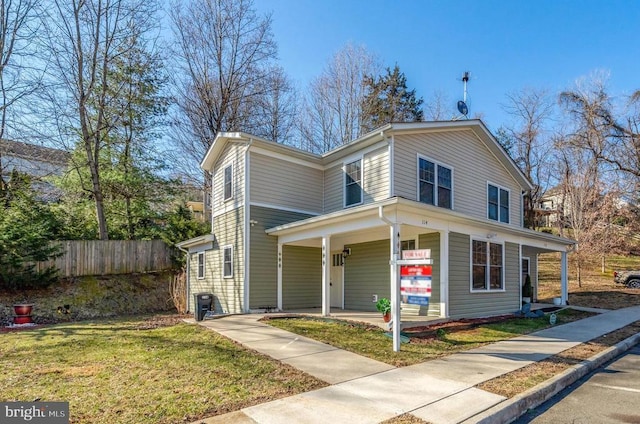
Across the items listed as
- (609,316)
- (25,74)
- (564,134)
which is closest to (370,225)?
(609,316)

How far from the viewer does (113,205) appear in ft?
64.7

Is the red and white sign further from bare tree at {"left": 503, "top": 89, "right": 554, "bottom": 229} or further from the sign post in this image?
bare tree at {"left": 503, "top": 89, "right": 554, "bottom": 229}

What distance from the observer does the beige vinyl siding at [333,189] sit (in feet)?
42.2

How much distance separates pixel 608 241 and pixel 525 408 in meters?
22.3

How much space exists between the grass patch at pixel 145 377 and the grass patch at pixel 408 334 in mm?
1759

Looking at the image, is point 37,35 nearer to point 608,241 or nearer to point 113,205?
point 113,205

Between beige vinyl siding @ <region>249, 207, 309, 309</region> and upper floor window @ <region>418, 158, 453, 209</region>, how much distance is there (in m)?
4.91

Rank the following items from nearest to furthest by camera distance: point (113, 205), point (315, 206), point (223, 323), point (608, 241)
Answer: point (223, 323) → point (315, 206) → point (113, 205) → point (608, 241)

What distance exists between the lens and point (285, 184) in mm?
12797

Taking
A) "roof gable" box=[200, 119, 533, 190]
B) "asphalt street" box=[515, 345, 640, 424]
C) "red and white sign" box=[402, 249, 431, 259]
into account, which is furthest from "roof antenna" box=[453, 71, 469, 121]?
"asphalt street" box=[515, 345, 640, 424]

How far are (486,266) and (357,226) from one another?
4.96 m

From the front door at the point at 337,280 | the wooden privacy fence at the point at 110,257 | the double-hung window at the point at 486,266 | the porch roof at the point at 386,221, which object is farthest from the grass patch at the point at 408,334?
the wooden privacy fence at the point at 110,257

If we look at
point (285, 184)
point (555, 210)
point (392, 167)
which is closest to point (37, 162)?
point (285, 184)

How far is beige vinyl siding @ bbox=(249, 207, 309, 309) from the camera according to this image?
38.2 feet
